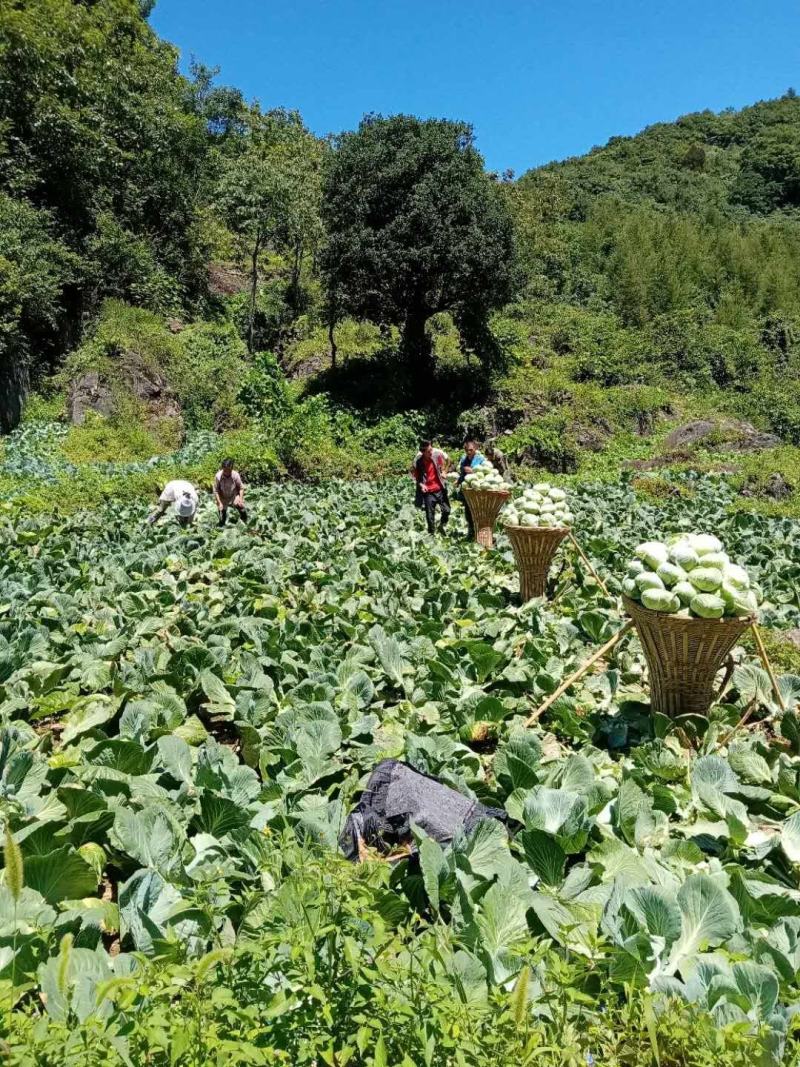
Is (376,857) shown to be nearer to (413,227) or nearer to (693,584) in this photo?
(693,584)

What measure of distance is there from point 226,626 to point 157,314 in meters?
19.3

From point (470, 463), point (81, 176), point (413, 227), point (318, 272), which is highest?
point (81, 176)

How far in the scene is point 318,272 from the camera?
61.7 ft

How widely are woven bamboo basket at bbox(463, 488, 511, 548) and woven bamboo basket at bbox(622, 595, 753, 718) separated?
152 inches

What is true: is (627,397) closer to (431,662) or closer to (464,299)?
(464,299)

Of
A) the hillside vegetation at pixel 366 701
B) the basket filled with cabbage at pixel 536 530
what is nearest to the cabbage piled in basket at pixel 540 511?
the basket filled with cabbage at pixel 536 530

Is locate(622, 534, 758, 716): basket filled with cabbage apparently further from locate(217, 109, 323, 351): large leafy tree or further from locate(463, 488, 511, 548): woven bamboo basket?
locate(217, 109, 323, 351): large leafy tree

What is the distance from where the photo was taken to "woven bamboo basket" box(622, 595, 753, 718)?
290 centimetres

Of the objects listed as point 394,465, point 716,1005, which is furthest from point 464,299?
point 716,1005

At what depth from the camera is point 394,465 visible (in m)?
15.6

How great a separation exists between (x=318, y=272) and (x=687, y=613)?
58.0 feet

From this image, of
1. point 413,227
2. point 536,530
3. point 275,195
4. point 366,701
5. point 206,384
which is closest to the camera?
point 366,701

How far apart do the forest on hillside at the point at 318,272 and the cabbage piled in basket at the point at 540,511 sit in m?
11.2

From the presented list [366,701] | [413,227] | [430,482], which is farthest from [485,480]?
[413,227]
